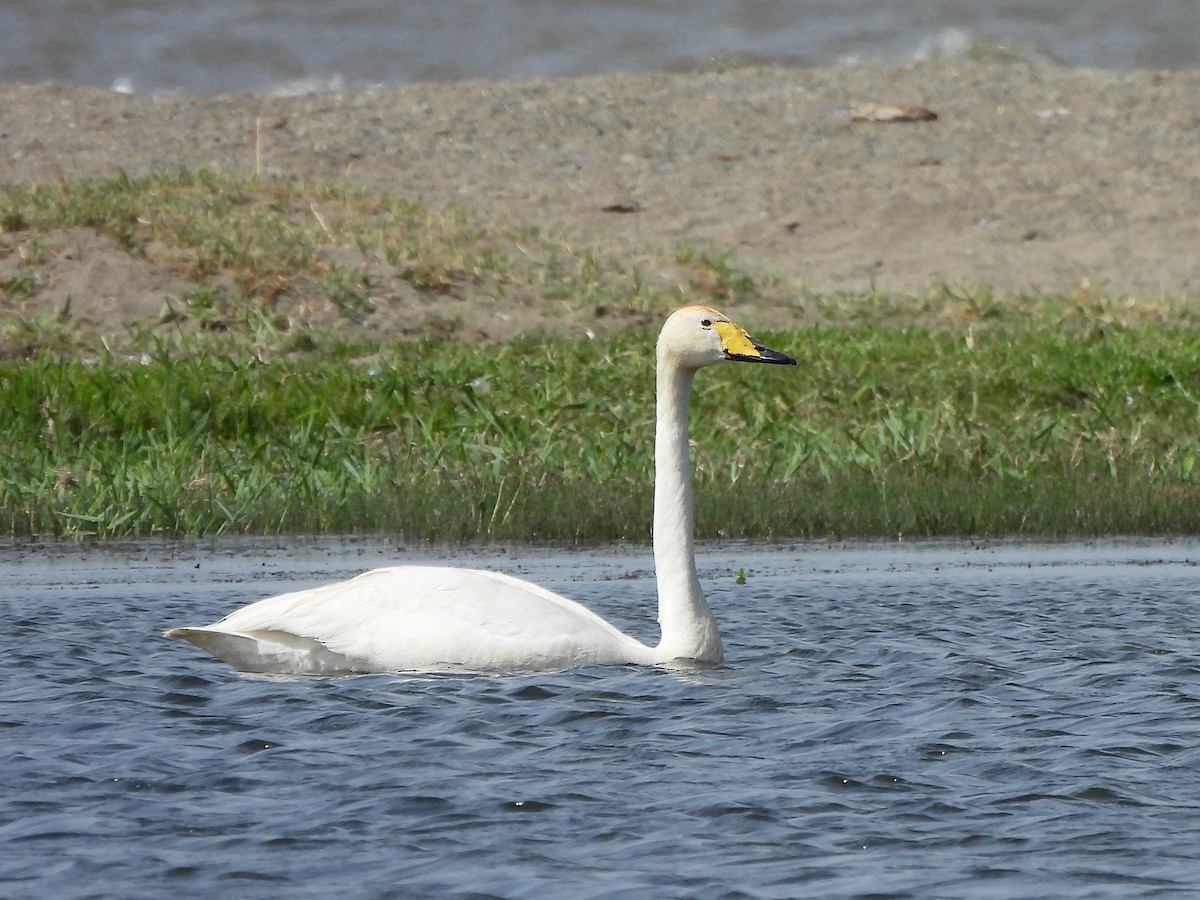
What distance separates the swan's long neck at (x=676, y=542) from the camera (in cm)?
812

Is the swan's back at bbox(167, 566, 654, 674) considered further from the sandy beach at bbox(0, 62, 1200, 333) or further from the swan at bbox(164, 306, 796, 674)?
the sandy beach at bbox(0, 62, 1200, 333)

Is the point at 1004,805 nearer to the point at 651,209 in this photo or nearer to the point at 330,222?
the point at 330,222

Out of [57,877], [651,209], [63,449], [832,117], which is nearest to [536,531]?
[63,449]

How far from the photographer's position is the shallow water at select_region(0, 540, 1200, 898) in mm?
5289

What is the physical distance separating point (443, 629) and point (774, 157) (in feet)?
96.1

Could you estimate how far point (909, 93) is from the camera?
41.6 m

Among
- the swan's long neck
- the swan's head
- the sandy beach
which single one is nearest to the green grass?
the swan's long neck

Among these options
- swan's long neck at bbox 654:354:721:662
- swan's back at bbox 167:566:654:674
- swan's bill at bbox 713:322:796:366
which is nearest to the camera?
swan's back at bbox 167:566:654:674

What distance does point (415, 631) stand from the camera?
26.5ft

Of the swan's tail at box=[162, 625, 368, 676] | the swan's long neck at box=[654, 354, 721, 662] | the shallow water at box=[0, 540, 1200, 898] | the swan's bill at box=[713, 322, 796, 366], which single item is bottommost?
the shallow water at box=[0, 540, 1200, 898]

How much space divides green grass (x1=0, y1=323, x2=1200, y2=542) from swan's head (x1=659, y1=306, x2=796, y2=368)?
3.69m

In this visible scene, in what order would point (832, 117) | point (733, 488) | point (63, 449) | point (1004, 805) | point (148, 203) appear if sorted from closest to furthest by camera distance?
1. point (1004, 805)
2. point (733, 488)
3. point (63, 449)
4. point (148, 203)
5. point (832, 117)

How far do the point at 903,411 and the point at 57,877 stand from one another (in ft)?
35.9

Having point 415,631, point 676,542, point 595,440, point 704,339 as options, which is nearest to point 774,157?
point 595,440
